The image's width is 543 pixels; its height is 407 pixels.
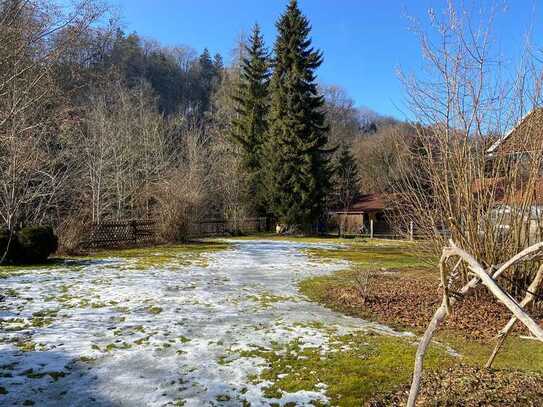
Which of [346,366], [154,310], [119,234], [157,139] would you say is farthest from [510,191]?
[157,139]

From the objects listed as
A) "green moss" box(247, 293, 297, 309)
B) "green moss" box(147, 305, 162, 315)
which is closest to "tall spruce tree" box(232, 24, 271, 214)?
"green moss" box(247, 293, 297, 309)

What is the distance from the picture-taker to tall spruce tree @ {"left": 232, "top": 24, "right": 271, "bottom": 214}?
3247cm

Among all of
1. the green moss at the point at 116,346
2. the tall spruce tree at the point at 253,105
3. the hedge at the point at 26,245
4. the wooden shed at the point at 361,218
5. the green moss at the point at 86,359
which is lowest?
the green moss at the point at 86,359

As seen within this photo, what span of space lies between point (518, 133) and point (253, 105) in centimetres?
2889

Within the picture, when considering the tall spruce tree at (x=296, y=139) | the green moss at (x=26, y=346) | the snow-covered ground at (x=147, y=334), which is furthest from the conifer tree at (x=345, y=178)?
the green moss at (x=26, y=346)

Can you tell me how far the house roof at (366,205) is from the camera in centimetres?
3306

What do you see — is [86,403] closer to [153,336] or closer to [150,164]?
[153,336]

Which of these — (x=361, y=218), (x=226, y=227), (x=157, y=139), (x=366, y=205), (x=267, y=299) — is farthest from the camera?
(x=366, y=205)

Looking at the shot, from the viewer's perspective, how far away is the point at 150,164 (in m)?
28.5

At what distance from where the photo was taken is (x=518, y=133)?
248 inches

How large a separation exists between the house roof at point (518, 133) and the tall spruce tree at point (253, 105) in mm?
25481

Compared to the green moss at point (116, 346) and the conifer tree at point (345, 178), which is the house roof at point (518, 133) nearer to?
the green moss at point (116, 346)

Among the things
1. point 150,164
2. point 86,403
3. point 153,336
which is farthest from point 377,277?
point 150,164

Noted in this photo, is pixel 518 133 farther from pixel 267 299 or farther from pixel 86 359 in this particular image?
pixel 86 359
